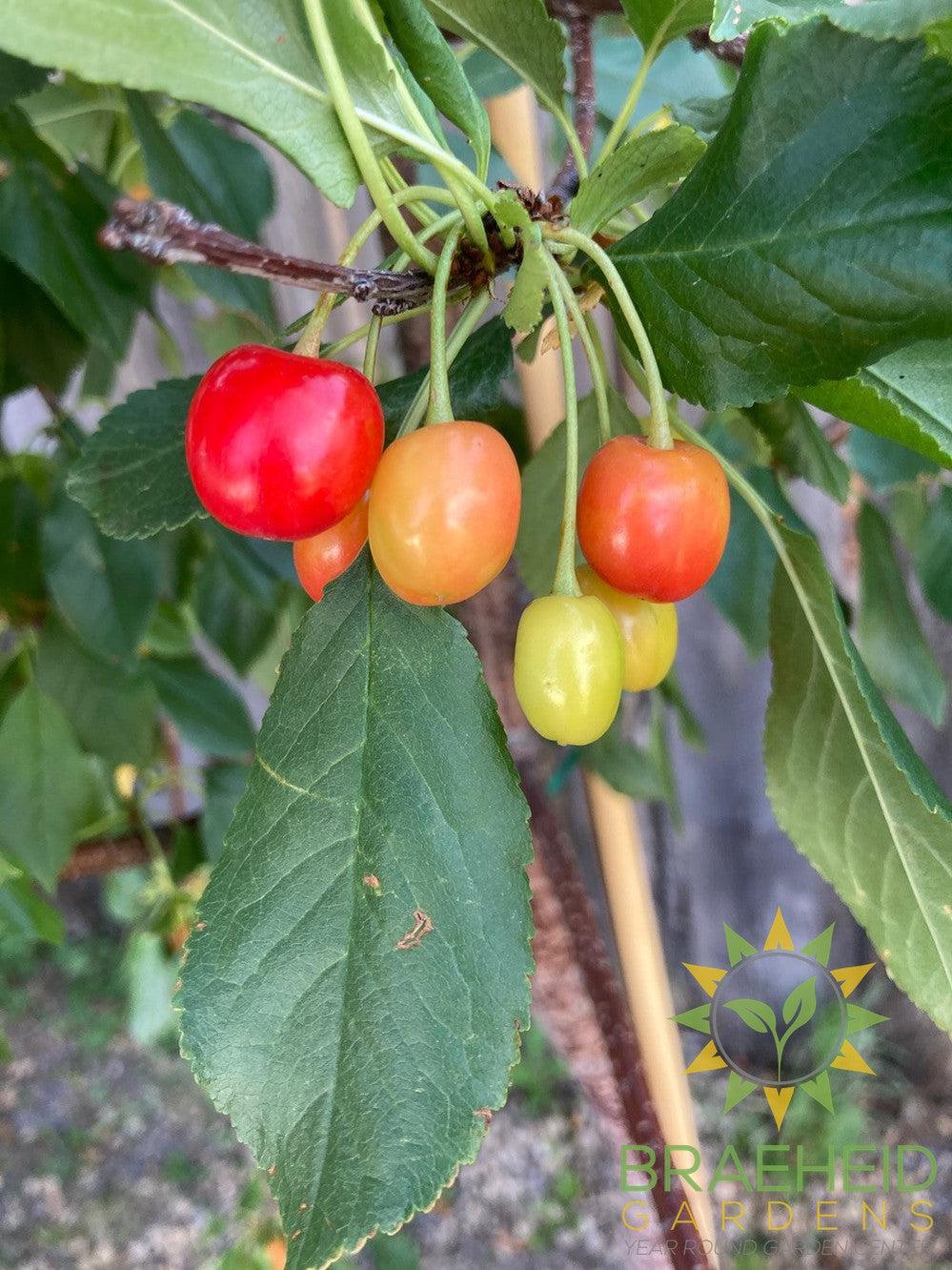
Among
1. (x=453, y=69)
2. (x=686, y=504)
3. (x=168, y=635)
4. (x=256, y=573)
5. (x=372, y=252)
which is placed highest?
(x=453, y=69)

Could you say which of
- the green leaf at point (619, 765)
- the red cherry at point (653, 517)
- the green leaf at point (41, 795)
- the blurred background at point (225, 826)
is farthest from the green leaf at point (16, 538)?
the red cherry at point (653, 517)

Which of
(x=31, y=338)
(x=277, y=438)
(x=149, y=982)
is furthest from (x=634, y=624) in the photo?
(x=149, y=982)

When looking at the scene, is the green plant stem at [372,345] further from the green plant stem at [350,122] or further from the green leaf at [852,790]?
the green leaf at [852,790]

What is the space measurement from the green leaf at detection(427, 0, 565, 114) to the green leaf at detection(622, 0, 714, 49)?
0.12 ft

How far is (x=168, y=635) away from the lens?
3.02ft

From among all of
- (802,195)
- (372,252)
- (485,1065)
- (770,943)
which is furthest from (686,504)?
(372,252)

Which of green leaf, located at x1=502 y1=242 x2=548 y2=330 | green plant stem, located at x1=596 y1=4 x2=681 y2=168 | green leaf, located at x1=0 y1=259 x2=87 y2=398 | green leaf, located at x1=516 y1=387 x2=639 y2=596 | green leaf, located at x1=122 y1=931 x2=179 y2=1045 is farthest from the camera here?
green leaf, located at x1=122 y1=931 x2=179 y2=1045

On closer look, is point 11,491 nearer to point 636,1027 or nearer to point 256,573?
point 256,573

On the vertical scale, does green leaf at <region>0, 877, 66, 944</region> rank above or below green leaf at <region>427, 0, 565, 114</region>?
below

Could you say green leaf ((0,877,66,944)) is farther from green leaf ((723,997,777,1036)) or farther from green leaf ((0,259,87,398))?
green leaf ((723,997,777,1036))

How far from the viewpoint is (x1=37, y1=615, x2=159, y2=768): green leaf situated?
77cm

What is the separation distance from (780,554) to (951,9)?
240 millimetres

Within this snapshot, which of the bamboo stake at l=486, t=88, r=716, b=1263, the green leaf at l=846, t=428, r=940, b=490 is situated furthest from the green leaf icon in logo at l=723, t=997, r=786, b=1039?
the green leaf at l=846, t=428, r=940, b=490

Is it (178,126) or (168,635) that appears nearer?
(178,126)
